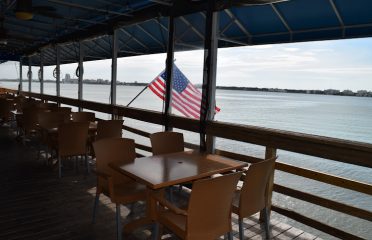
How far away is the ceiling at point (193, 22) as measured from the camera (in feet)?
12.2

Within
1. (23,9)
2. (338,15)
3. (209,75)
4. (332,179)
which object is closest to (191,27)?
(209,75)

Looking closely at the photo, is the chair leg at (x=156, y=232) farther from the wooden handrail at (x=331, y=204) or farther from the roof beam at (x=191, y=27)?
the roof beam at (x=191, y=27)

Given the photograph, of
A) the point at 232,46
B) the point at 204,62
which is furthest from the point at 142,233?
the point at 232,46

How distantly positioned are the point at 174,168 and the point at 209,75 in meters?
1.79

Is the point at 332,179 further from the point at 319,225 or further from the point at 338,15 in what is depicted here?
the point at 338,15

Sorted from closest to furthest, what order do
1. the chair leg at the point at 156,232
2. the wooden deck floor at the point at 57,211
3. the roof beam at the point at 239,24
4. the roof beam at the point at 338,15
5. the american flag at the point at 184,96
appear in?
the chair leg at the point at 156,232, the wooden deck floor at the point at 57,211, the roof beam at the point at 338,15, the roof beam at the point at 239,24, the american flag at the point at 184,96

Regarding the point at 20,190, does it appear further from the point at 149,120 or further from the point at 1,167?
the point at 149,120

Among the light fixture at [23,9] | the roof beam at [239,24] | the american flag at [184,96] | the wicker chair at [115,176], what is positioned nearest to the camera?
the wicker chair at [115,176]

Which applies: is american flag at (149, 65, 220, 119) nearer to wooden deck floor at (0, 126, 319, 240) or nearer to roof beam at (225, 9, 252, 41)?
roof beam at (225, 9, 252, 41)

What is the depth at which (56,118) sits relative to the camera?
564 cm

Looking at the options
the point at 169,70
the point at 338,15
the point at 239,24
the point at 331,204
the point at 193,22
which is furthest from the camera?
the point at 193,22

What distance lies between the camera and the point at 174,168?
8.80ft

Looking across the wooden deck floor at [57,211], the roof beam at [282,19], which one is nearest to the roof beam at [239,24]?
the roof beam at [282,19]

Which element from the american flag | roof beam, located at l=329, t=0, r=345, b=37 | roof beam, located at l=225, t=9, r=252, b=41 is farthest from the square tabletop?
the american flag
